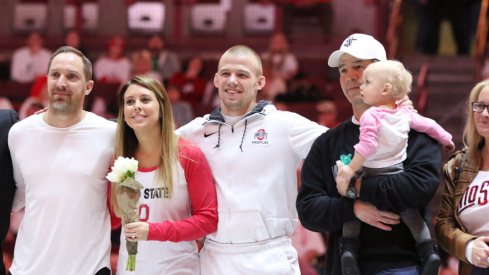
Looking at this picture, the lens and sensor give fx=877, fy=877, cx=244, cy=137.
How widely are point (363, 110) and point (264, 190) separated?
69 cm

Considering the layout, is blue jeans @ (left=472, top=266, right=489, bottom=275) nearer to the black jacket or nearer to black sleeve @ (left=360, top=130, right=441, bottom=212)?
the black jacket

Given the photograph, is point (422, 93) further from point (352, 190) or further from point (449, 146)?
point (352, 190)

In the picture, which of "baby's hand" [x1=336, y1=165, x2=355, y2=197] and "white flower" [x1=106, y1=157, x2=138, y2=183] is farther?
"white flower" [x1=106, y1=157, x2=138, y2=183]

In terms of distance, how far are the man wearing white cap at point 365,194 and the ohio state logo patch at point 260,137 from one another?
36 centimetres

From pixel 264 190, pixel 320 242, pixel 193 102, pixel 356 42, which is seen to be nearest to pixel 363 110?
pixel 356 42

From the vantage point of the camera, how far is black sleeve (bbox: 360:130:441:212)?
13.3ft

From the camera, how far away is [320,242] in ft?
28.7

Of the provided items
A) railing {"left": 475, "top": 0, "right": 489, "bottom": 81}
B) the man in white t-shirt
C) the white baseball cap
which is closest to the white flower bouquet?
the man in white t-shirt

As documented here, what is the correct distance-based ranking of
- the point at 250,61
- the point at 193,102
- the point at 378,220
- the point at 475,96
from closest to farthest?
the point at 378,220 < the point at 475,96 < the point at 250,61 < the point at 193,102

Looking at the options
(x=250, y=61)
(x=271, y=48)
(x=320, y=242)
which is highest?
(x=250, y=61)

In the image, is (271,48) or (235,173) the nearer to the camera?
(235,173)

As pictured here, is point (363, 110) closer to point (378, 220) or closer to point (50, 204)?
point (378, 220)

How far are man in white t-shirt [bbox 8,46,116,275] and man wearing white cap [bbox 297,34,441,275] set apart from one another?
113cm

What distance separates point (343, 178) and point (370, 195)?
5.9 inches
